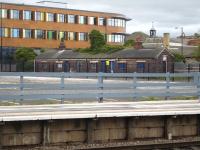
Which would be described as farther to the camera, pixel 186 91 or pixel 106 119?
pixel 186 91

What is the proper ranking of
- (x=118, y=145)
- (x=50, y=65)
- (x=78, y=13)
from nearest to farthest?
1. (x=118, y=145)
2. (x=50, y=65)
3. (x=78, y=13)

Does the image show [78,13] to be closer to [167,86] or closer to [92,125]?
[167,86]

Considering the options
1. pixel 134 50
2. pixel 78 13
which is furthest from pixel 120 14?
pixel 134 50

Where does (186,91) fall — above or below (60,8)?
below

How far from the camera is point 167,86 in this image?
75.7 feet

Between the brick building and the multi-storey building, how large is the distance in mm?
22123

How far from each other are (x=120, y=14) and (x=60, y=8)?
52.7 ft

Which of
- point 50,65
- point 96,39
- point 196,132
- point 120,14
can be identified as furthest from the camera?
point 120,14

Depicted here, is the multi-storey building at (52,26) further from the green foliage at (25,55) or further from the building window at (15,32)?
the green foliage at (25,55)

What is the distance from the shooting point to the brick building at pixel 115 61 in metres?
60.6

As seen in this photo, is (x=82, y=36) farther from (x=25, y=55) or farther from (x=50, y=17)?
(x=25, y=55)

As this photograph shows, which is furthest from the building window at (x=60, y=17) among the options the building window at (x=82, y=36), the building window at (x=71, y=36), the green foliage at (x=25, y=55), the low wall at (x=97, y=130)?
the low wall at (x=97, y=130)

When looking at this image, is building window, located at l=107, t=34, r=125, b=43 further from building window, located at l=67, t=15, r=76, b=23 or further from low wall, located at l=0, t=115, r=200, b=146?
low wall, located at l=0, t=115, r=200, b=146

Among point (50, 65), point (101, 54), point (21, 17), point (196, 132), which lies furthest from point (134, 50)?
point (196, 132)
